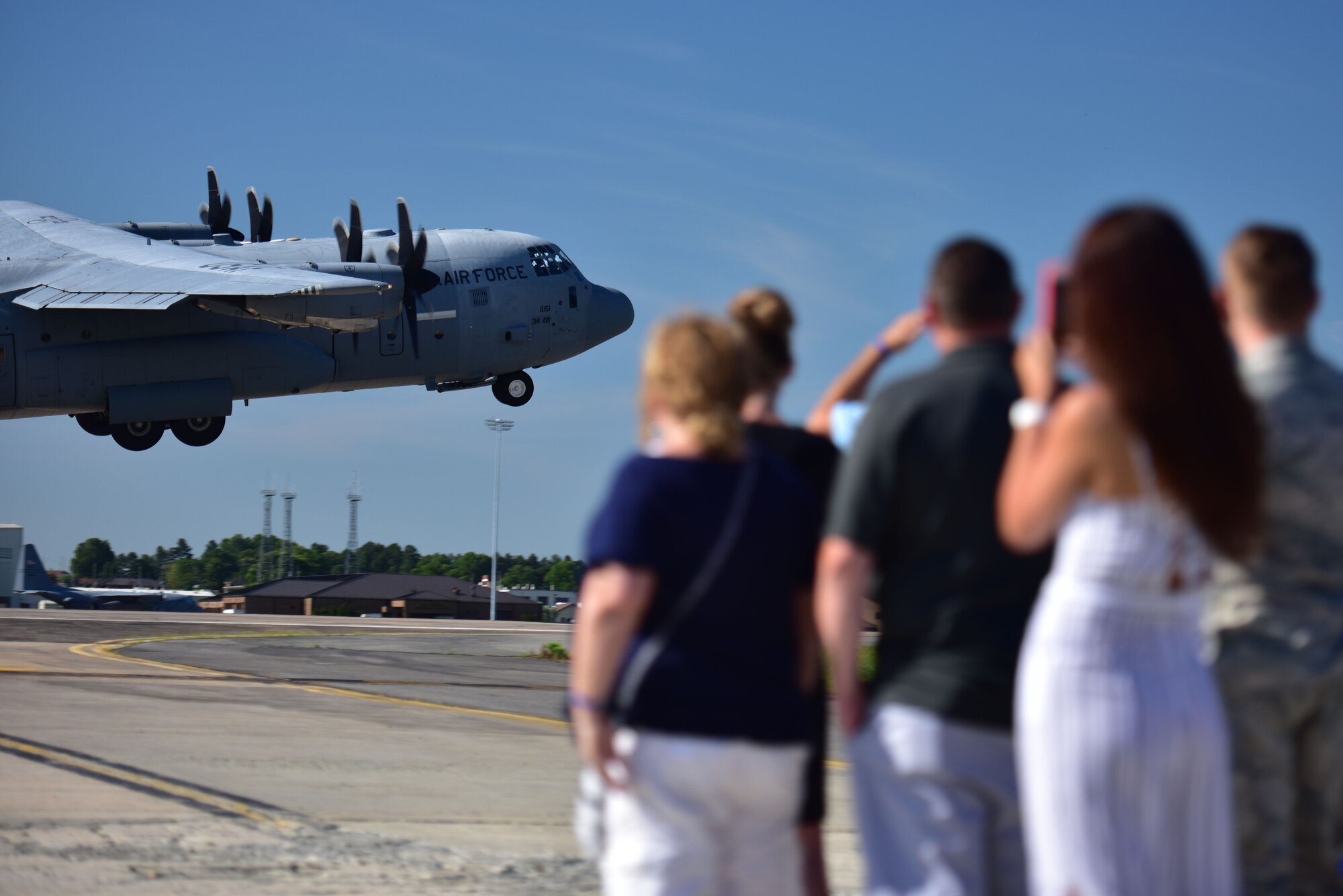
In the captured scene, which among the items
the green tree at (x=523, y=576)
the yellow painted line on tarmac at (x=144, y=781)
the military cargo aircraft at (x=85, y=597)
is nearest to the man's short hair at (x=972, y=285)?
the yellow painted line on tarmac at (x=144, y=781)

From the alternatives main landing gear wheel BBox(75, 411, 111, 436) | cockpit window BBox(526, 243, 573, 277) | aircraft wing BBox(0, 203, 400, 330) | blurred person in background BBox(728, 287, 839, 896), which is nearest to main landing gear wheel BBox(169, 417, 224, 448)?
main landing gear wheel BBox(75, 411, 111, 436)

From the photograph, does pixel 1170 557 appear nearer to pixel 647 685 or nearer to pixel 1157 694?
pixel 1157 694

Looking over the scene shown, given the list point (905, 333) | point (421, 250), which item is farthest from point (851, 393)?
point (421, 250)

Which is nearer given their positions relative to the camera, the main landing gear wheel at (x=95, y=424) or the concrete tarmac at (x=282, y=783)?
the concrete tarmac at (x=282, y=783)

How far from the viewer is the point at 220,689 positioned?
15.3m

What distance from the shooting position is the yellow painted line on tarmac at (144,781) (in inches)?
317

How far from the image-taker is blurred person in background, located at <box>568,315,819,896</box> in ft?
12.6

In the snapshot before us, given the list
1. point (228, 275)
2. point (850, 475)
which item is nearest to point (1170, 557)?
point (850, 475)

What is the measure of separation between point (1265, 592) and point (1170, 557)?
2.46ft

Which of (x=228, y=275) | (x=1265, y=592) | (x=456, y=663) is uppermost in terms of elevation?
(x=228, y=275)

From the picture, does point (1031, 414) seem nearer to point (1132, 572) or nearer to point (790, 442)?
point (1132, 572)

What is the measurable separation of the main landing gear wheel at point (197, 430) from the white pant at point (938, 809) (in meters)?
32.1

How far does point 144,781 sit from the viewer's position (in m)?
8.95

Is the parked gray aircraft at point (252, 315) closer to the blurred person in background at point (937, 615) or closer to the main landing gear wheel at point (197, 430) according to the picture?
the main landing gear wheel at point (197, 430)
